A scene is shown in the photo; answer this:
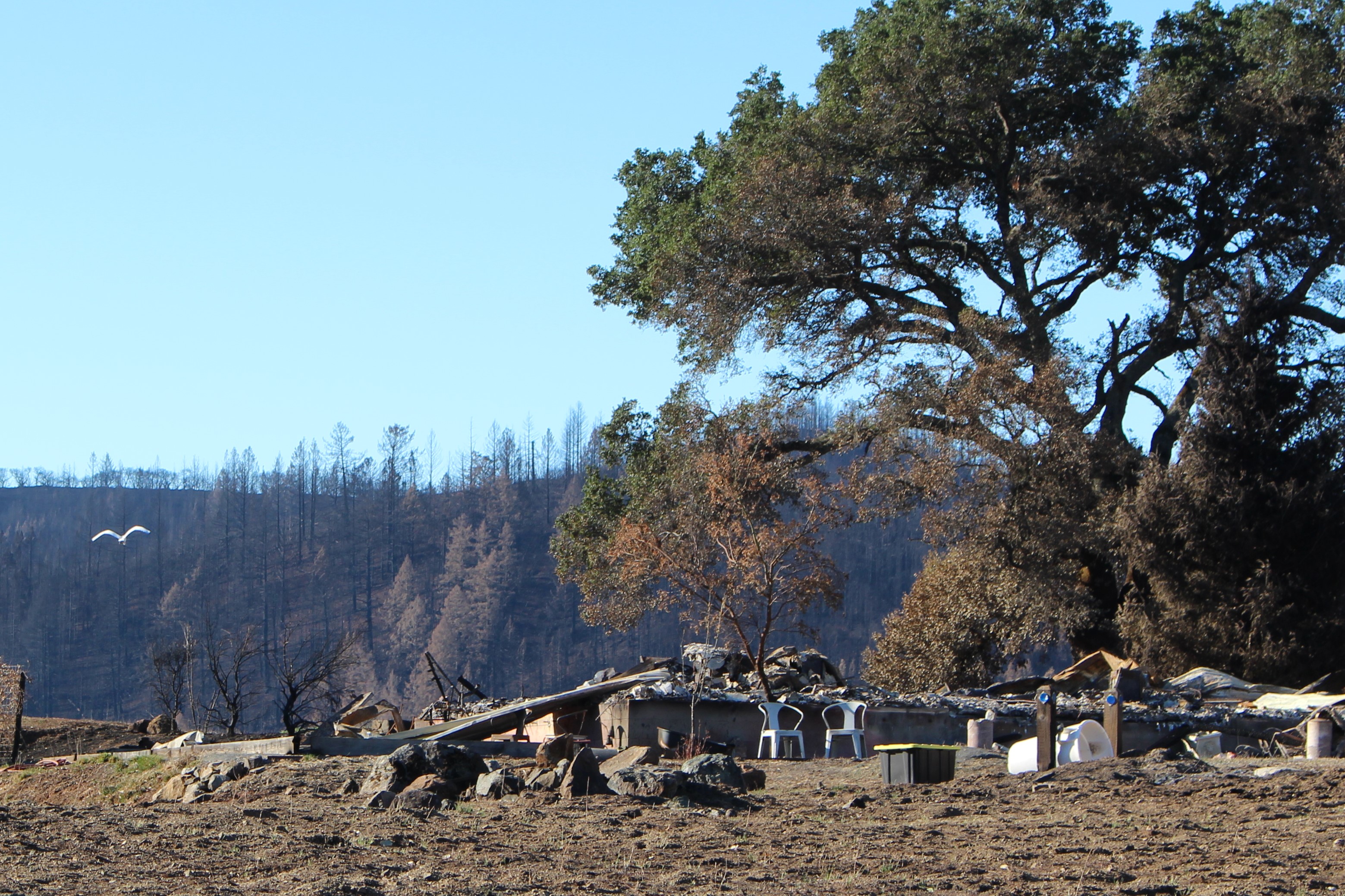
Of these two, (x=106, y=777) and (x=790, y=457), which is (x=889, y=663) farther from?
(x=106, y=777)

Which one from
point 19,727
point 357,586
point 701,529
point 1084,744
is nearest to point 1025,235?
point 701,529

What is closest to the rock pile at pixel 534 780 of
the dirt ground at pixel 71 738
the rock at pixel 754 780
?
the rock at pixel 754 780

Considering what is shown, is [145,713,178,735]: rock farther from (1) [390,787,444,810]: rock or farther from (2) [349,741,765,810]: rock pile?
(1) [390,787,444,810]: rock

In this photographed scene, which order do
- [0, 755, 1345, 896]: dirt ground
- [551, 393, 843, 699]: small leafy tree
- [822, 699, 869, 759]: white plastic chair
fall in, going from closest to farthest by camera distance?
[0, 755, 1345, 896]: dirt ground, [822, 699, 869, 759]: white plastic chair, [551, 393, 843, 699]: small leafy tree

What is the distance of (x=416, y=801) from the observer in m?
10.6

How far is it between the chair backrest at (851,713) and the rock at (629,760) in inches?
182

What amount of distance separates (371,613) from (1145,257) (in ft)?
341

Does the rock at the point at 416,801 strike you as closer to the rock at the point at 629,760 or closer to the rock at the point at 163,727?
the rock at the point at 629,760

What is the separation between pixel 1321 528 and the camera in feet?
75.3

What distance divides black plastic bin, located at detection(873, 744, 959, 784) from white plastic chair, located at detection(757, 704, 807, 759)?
544cm

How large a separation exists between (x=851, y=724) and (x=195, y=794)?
8.64 meters

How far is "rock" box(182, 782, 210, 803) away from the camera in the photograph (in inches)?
497

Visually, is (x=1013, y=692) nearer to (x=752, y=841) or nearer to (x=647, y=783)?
(x=647, y=783)

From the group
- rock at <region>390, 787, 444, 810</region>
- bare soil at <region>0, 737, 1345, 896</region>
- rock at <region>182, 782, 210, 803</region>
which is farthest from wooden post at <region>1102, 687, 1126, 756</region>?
rock at <region>182, 782, 210, 803</region>
